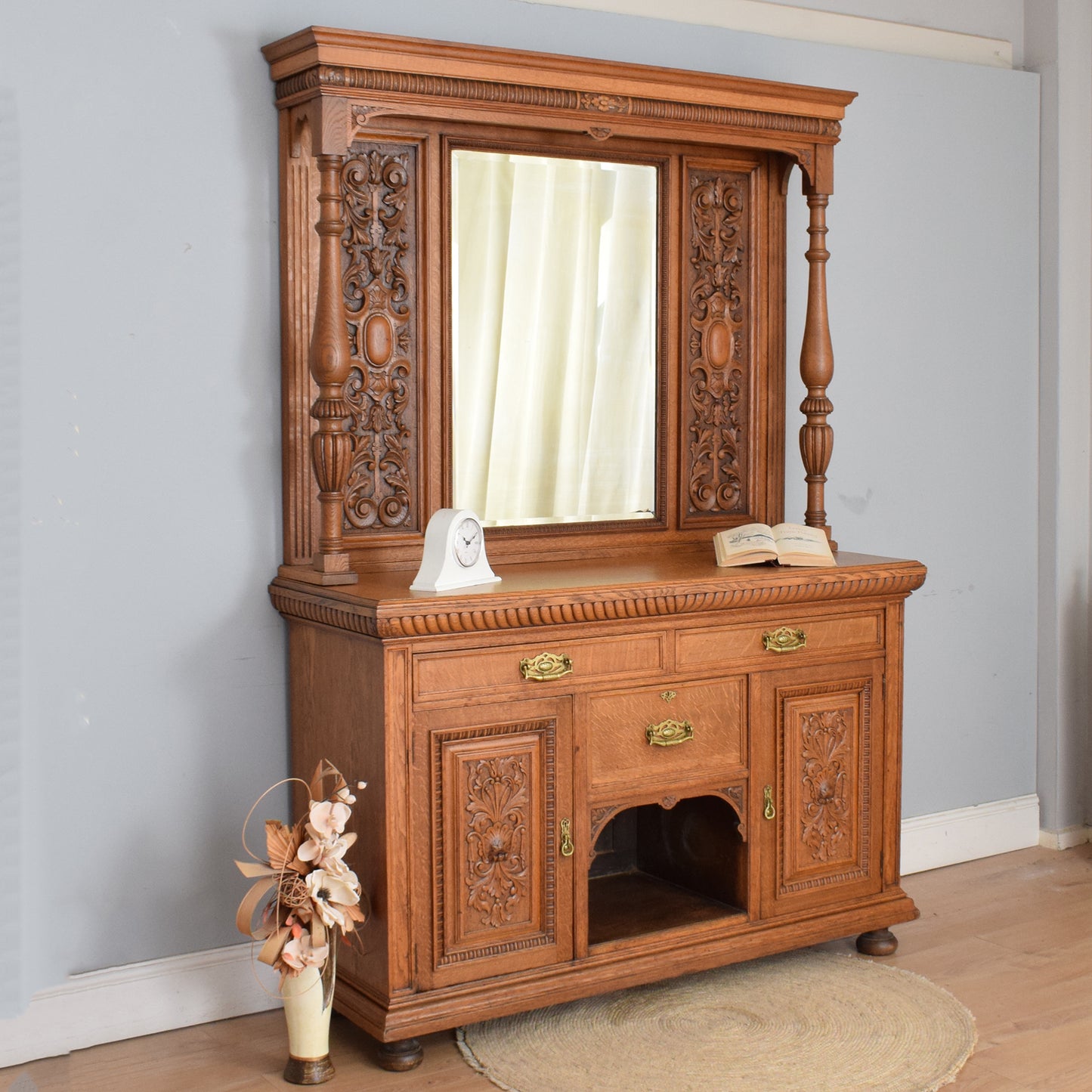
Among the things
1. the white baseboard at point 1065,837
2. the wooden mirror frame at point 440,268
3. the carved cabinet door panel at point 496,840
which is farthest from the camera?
the white baseboard at point 1065,837

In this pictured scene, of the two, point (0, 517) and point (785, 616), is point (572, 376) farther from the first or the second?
point (0, 517)

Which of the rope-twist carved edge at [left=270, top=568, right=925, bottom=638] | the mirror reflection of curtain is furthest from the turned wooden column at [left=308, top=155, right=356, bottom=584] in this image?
the mirror reflection of curtain

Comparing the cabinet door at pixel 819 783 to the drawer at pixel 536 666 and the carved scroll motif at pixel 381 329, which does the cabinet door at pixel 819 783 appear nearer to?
the drawer at pixel 536 666

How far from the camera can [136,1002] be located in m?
3.17

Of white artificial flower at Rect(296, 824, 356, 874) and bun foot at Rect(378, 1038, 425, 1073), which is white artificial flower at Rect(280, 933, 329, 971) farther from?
bun foot at Rect(378, 1038, 425, 1073)

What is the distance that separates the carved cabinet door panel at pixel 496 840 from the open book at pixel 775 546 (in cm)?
68

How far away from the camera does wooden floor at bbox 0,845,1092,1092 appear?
2.94 metres

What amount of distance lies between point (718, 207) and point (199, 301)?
1.48m

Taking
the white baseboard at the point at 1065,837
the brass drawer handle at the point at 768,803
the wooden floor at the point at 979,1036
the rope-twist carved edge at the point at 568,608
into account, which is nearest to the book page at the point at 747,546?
the rope-twist carved edge at the point at 568,608

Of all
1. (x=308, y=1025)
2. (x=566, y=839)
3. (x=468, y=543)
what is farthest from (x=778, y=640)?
(x=308, y=1025)

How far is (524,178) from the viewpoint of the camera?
3480 mm

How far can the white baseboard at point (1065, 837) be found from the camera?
4574 millimetres

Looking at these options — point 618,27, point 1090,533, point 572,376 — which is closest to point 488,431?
point 572,376

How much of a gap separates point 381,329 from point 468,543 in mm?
633
